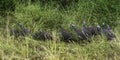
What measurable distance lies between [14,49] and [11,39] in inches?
13.8

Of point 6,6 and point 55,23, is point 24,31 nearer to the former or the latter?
point 55,23

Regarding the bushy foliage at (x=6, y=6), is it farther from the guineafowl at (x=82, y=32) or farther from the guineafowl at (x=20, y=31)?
the guineafowl at (x=82, y=32)

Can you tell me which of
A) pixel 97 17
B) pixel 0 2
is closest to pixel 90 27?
pixel 97 17

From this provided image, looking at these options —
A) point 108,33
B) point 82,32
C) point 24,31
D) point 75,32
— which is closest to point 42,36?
point 24,31

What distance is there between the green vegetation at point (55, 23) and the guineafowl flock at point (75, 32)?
126mm

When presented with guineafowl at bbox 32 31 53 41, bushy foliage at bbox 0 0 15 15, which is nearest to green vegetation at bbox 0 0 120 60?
bushy foliage at bbox 0 0 15 15

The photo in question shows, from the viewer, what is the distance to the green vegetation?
4.45 metres

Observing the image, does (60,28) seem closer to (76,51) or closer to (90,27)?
(90,27)

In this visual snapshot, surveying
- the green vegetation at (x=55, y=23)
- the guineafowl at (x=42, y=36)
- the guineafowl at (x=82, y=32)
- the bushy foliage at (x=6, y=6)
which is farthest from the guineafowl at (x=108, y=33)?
the bushy foliage at (x=6, y=6)

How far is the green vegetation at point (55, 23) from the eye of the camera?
14.6 ft

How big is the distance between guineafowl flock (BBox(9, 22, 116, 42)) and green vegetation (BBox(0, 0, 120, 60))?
126 mm

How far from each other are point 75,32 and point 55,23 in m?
0.67

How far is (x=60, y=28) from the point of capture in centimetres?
549

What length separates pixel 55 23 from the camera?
5758mm
